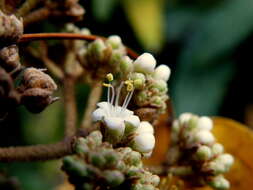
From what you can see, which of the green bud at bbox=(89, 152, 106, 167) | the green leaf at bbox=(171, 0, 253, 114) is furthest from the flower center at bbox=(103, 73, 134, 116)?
the green leaf at bbox=(171, 0, 253, 114)

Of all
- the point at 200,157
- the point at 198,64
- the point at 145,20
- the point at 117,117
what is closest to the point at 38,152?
the point at 117,117

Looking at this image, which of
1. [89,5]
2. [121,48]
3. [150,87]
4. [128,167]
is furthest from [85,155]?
[89,5]

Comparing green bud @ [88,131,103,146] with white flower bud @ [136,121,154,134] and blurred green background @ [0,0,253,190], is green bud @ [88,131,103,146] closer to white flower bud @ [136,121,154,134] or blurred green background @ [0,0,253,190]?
white flower bud @ [136,121,154,134]

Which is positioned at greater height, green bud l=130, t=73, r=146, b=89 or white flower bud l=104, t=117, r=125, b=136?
green bud l=130, t=73, r=146, b=89

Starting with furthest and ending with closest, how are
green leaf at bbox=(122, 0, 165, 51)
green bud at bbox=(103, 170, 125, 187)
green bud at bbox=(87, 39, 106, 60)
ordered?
1. green leaf at bbox=(122, 0, 165, 51)
2. green bud at bbox=(87, 39, 106, 60)
3. green bud at bbox=(103, 170, 125, 187)

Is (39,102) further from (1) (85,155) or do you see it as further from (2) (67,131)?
(2) (67,131)

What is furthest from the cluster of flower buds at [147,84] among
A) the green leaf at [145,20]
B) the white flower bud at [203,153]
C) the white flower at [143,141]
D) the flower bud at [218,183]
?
the green leaf at [145,20]
